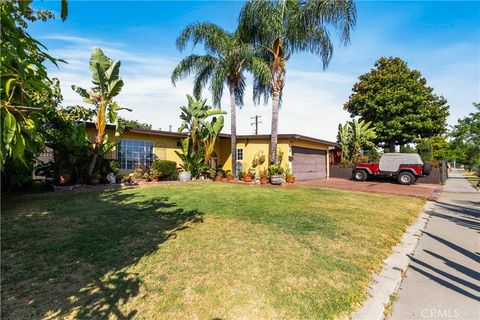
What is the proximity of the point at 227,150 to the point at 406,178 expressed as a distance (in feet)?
38.7

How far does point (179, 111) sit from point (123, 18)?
5339mm

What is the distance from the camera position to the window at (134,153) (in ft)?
44.6

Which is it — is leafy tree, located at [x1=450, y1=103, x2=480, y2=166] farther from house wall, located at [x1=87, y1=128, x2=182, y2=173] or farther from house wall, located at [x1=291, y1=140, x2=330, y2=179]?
house wall, located at [x1=87, y1=128, x2=182, y2=173]

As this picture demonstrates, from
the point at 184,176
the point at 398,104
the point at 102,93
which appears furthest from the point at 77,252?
the point at 398,104

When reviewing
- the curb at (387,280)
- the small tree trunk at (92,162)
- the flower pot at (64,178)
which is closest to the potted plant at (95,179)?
the small tree trunk at (92,162)

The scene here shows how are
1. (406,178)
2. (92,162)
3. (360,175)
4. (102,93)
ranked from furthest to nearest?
1. (360,175)
2. (406,178)
3. (92,162)
4. (102,93)

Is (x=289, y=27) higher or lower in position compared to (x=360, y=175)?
higher

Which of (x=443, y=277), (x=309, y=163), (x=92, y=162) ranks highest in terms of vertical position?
(x=92, y=162)

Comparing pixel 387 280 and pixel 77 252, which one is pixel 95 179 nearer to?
pixel 77 252

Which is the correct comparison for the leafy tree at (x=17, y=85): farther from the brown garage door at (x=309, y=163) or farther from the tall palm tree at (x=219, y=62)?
the brown garage door at (x=309, y=163)

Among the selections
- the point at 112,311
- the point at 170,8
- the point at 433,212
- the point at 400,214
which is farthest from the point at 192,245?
the point at 170,8

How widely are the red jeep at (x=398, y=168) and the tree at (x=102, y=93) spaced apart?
15.9 metres

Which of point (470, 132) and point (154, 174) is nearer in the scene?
point (154, 174)

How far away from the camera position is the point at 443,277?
3.76m
